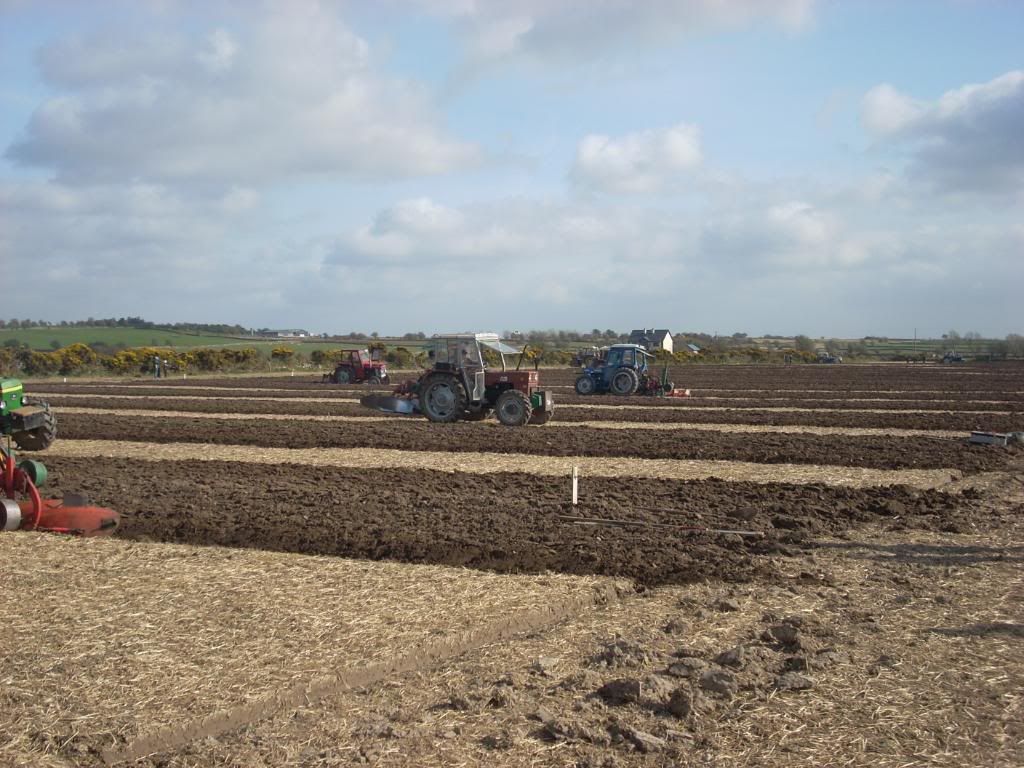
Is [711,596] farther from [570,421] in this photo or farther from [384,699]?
[570,421]

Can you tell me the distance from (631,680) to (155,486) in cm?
899

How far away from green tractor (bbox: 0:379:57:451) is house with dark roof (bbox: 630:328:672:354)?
1807 inches

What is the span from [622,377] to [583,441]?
13495 mm

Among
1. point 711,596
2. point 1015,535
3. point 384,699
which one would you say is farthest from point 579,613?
point 1015,535

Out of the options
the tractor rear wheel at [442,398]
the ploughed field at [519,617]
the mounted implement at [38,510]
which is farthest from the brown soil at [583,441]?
the mounted implement at [38,510]

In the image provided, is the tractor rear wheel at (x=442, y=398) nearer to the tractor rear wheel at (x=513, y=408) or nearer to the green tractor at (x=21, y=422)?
the tractor rear wheel at (x=513, y=408)

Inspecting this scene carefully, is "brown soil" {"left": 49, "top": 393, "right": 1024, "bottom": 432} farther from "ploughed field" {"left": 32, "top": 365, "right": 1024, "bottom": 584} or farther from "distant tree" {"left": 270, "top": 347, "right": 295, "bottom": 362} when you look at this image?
"distant tree" {"left": 270, "top": 347, "right": 295, "bottom": 362}

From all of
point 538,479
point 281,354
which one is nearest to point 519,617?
point 538,479

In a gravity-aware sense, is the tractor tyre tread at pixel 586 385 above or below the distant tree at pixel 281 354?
below

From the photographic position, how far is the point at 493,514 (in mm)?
10688

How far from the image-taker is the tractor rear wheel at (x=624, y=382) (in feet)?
102

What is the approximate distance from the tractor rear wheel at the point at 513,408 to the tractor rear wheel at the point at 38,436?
862cm

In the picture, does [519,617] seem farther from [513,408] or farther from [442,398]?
[442,398]

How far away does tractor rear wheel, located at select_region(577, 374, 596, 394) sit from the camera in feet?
103
